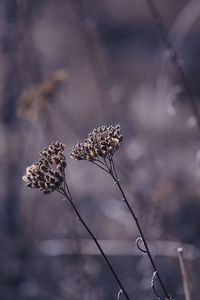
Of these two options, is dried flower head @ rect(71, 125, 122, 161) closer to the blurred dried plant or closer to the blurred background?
the blurred background

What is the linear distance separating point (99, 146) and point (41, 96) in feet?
5.46

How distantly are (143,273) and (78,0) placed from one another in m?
1.81

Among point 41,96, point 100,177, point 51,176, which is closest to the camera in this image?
point 51,176

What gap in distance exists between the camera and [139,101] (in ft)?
24.1

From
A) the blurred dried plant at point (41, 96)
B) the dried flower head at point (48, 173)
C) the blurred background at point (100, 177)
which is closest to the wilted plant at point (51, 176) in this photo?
the dried flower head at point (48, 173)

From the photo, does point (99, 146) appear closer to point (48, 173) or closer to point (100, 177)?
point (48, 173)

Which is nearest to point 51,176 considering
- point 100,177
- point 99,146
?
point 99,146

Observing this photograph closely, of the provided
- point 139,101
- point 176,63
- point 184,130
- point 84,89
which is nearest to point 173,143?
point 184,130

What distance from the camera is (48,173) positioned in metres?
2.00

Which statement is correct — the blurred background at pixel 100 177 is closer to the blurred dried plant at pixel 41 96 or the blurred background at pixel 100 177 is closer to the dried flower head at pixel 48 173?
the blurred dried plant at pixel 41 96

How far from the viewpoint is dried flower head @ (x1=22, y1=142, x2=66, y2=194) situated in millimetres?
1952

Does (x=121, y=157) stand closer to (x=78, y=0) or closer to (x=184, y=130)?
(x=78, y=0)

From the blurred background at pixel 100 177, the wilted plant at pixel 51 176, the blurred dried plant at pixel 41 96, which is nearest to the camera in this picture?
the wilted plant at pixel 51 176

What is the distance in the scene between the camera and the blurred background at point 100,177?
151 inches
